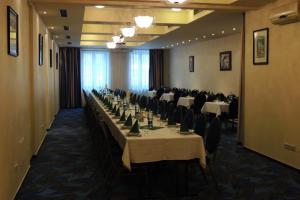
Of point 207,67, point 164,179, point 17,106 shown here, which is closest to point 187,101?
point 207,67

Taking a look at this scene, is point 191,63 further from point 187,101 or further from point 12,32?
point 12,32

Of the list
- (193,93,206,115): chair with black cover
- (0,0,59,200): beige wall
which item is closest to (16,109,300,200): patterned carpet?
(0,0,59,200): beige wall

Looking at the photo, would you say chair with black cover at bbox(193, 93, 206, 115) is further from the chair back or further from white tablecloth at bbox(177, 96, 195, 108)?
the chair back

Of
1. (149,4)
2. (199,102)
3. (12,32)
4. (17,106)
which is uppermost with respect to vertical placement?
(149,4)

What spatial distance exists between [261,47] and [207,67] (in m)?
6.43

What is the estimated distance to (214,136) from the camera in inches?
177

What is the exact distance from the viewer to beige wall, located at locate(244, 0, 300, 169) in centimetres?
553

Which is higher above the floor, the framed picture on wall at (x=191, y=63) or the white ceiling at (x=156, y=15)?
the white ceiling at (x=156, y=15)

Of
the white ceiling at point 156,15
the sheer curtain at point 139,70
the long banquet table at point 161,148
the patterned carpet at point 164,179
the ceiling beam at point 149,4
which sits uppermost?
the white ceiling at point 156,15

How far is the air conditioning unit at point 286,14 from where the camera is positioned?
525 cm

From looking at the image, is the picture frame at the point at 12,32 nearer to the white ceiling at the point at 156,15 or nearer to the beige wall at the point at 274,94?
the white ceiling at the point at 156,15

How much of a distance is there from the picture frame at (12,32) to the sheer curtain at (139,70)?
42.9 ft

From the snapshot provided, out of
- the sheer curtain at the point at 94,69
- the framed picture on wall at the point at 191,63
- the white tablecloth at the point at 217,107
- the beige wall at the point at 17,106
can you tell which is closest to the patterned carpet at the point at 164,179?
the beige wall at the point at 17,106

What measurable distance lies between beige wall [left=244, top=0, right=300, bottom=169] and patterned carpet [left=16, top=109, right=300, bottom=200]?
0.31m
